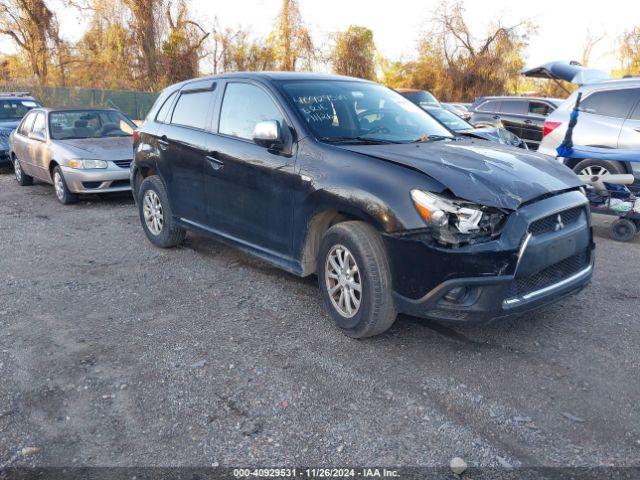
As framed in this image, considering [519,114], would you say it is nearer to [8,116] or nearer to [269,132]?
[269,132]

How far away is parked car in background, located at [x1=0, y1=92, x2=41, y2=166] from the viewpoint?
1212 cm

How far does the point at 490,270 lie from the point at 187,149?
10.5ft

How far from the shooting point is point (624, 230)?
6484mm

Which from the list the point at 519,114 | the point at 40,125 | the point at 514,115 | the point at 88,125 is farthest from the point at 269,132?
the point at 519,114

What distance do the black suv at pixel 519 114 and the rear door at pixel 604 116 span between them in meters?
4.15

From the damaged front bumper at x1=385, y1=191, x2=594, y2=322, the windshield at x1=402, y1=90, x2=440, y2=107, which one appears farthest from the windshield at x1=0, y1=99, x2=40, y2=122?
the damaged front bumper at x1=385, y1=191, x2=594, y2=322

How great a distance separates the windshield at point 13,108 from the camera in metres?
12.8

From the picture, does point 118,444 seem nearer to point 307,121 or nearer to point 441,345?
point 441,345

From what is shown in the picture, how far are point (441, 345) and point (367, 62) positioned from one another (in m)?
36.8

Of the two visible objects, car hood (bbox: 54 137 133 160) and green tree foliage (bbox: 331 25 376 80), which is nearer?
car hood (bbox: 54 137 133 160)

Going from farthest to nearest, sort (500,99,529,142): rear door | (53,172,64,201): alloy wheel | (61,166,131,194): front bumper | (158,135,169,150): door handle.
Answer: (500,99,529,142): rear door < (53,172,64,201): alloy wheel < (61,166,131,194): front bumper < (158,135,169,150): door handle

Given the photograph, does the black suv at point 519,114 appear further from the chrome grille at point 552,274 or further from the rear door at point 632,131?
the chrome grille at point 552,274

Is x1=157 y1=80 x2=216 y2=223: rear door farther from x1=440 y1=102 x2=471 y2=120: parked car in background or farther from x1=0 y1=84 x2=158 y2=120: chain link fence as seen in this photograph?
x1=0 y1=84 x2=158 y2=120: chain link fence

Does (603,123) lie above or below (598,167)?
above
